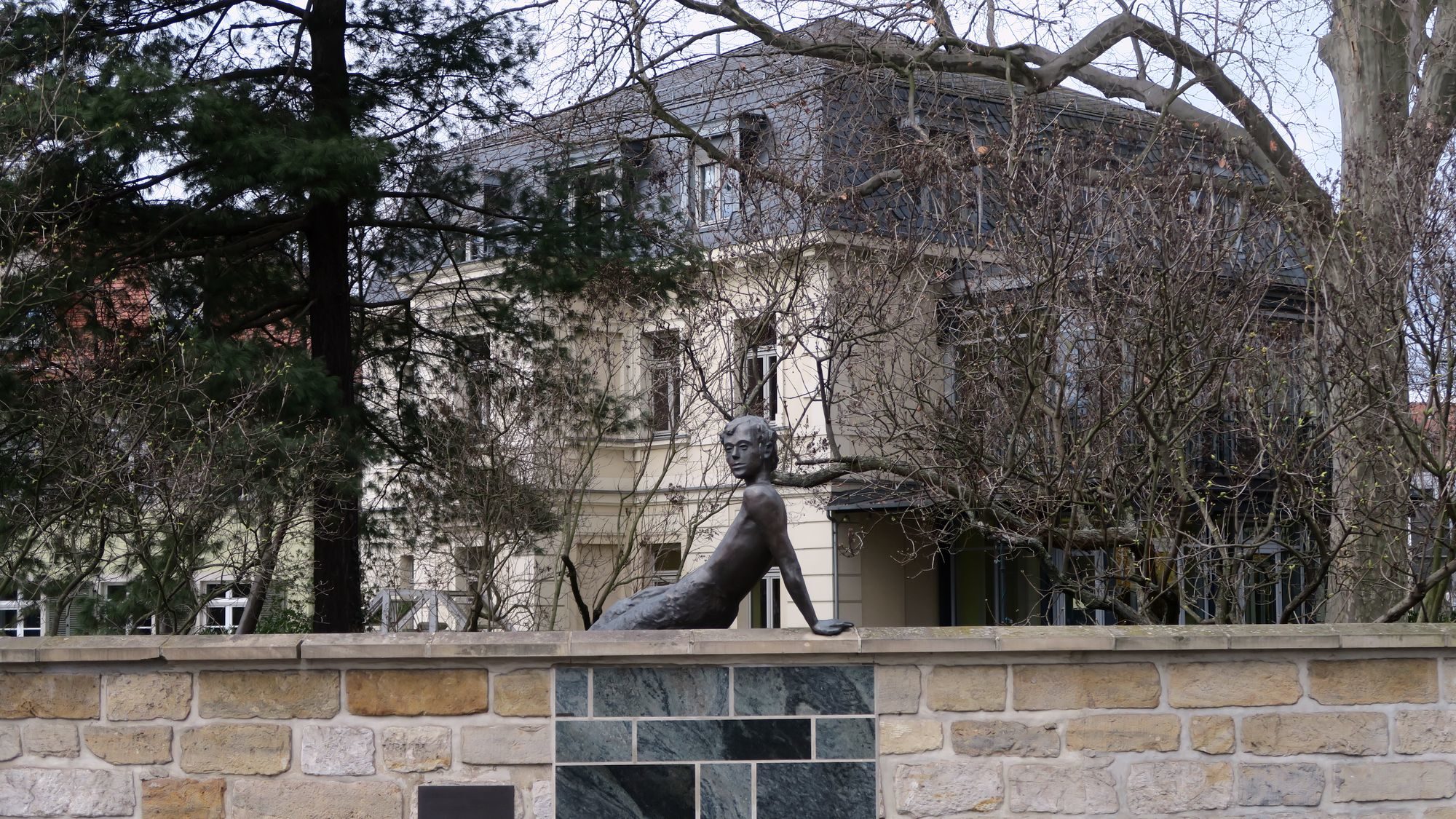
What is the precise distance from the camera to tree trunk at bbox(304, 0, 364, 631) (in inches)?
514

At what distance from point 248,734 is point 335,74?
8292 mm

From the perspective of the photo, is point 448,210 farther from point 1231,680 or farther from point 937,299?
point 1231,680

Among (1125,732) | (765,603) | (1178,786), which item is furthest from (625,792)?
(765,603)

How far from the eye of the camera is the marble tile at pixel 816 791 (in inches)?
242

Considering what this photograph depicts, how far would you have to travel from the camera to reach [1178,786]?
6.18 metres

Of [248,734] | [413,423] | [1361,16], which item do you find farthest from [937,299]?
[248,734]

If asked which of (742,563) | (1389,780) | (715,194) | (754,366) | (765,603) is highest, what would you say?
(715,194)

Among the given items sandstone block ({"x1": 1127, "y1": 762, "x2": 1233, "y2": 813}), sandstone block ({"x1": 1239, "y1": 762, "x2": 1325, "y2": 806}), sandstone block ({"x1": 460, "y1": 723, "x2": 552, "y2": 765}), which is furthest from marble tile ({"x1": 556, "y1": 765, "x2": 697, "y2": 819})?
sandstone block ({"x1": 1239, "y1": 762, "x2": 1325, "y2": 806})

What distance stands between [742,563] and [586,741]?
0.89 m

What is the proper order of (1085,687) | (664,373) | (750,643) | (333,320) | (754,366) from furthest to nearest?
(664,373) → (754,366) → (333,320) → (1085,687) → (750,643)

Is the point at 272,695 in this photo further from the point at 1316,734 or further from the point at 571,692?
the point at 1316,734

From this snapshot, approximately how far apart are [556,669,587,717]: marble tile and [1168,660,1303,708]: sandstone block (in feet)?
7.28

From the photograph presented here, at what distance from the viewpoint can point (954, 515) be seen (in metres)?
10.7

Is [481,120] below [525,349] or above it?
above
